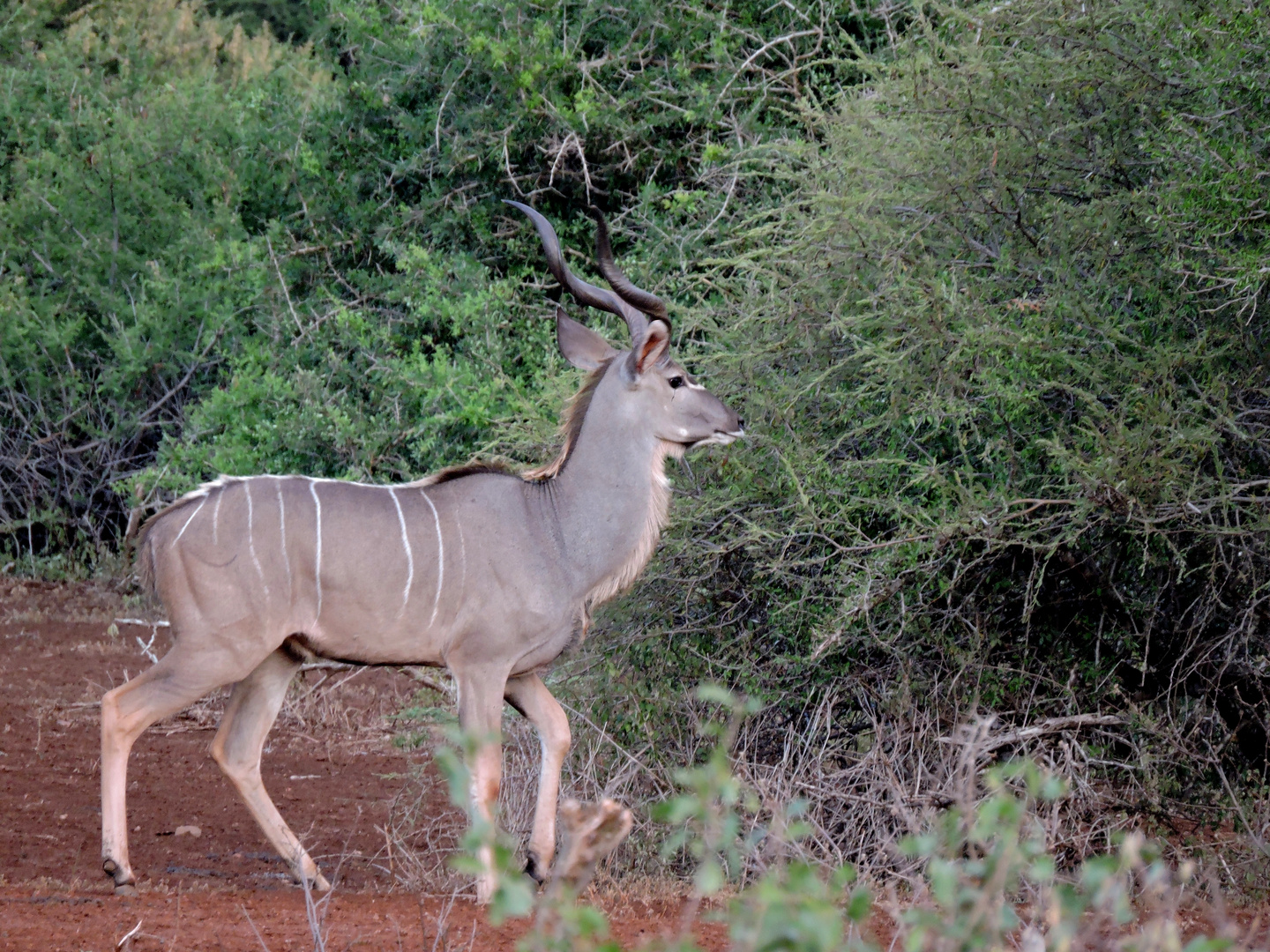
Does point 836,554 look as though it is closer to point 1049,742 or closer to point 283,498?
point 1049,742

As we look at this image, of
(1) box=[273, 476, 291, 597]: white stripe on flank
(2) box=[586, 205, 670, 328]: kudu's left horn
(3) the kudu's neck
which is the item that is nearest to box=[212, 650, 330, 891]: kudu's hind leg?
(1) box=[273, 476, 291, 597]: white stripe on flank

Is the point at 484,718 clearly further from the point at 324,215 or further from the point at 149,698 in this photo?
the point at 324,215

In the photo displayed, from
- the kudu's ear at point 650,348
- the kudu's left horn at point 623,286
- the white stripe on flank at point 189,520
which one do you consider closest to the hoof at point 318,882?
the white stripe on flank at point 189,520

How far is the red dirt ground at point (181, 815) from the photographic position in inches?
144

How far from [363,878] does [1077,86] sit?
362 cm

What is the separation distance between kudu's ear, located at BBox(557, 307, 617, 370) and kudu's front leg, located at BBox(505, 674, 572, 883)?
1.09m

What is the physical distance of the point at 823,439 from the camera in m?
5.17

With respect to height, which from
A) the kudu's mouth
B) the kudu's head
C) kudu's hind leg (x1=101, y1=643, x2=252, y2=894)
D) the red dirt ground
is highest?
the kudu's head

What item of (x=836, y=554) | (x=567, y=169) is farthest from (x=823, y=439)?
(x=567, y=169)

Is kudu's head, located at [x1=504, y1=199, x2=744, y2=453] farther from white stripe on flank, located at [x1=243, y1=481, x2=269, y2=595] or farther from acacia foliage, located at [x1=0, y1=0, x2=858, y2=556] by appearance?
acacia foliage, located at [x1=0, y1=0, x2=858, y2=556]

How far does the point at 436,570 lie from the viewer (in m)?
4.54

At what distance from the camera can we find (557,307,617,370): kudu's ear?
16.5 ft

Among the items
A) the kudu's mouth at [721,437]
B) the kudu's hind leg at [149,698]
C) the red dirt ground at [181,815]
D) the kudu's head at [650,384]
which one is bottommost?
the red dirt ground at [181,815]

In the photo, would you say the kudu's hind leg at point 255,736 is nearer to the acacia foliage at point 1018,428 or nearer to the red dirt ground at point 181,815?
the red dirt ground at point 181,815
